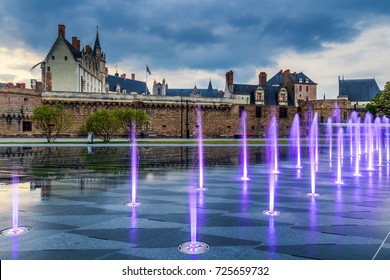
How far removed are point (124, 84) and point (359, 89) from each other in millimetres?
55099

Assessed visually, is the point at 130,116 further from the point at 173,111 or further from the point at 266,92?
the point at 266,92

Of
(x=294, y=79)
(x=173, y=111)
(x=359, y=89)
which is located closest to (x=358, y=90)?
(x=359, y=89)

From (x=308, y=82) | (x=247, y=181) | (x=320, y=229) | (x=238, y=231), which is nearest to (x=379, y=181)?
(x=247, y=181)

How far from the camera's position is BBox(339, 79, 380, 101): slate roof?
3258 inches

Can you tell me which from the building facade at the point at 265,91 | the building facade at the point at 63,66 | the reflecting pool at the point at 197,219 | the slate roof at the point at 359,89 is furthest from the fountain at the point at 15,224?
the slate roof at the point at 359,89

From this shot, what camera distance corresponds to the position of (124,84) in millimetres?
87750

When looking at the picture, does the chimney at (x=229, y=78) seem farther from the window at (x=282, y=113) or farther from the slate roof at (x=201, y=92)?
the window at (x=282, y=113)

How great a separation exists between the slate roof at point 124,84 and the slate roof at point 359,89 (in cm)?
4834

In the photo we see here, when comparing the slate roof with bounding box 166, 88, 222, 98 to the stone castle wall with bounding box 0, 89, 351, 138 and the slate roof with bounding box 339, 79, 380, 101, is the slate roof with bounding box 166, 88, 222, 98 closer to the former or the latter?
the slate roof with bounding box 339, 79, 380, 101

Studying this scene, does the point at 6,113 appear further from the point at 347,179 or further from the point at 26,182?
the point at 347,179

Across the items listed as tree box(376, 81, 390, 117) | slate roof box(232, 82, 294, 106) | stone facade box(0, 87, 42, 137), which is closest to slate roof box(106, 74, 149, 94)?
slate roof box(232, 82, 294, 106)

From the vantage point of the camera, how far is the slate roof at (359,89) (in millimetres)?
82750
